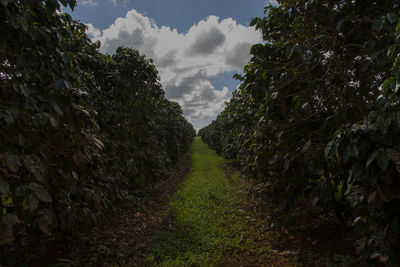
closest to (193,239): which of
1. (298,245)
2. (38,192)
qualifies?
(298,245)

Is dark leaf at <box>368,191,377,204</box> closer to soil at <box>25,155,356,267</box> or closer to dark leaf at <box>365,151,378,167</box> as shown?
dark leaf at <box>365,151,378,167</box>

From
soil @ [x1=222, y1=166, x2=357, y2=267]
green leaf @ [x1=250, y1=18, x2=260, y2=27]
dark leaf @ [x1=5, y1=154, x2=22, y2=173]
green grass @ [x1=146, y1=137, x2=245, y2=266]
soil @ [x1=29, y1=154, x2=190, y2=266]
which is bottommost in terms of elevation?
soil @ [x1=222, y1=166, x2=357, y2=267]

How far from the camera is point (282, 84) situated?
10.1 feet

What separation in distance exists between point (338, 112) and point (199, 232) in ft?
10.4

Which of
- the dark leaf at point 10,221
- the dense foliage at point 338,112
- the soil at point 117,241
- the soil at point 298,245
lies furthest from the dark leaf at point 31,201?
the soil at point 298,245

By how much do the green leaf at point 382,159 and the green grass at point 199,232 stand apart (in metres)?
2.63

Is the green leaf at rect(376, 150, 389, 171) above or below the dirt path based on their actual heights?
above

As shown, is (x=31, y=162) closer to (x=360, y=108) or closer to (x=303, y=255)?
(x=360, y=108)

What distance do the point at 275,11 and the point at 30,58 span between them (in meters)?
3.03

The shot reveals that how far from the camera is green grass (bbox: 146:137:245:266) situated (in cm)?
343

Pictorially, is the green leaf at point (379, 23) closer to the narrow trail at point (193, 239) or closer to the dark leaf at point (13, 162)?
the narrow trail at point (193, 239)

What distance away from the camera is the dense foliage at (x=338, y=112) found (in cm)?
165

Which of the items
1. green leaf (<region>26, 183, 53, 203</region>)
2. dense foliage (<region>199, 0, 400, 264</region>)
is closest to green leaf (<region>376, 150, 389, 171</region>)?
dense foliage (<region>199, 0, 400, 264</region>)

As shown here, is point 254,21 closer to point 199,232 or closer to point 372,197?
point 372,197
